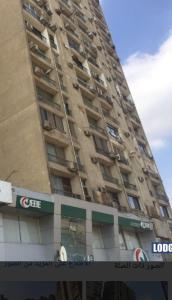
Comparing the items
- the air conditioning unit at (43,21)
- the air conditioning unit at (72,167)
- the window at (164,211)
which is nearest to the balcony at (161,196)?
the window at (164,211)

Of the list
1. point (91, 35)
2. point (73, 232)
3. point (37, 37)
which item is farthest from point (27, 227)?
point (91, 35)

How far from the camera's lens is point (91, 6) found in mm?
62812

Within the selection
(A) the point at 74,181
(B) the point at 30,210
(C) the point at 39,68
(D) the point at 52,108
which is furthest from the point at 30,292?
(C) the point at 39,68

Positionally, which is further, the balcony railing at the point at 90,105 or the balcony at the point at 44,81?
the balcony railing at the point at 90,105

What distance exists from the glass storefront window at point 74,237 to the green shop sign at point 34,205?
1.85 metres

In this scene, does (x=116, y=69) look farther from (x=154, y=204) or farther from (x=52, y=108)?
(x=52, y=108)

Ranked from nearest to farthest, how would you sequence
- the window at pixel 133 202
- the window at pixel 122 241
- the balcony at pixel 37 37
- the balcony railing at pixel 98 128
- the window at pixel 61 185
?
the window at pixel 61 185, the window at pixel 122 241, the balcony at pixel 37 37, the window at pixel 133 202, the balcony railing at pixel 98 128

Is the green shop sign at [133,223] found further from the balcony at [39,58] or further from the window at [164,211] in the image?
the balcony at [39,58]

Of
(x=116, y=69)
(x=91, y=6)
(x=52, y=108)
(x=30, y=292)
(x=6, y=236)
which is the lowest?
(x=30, y=292)

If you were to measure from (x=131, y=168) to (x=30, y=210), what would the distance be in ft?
64.7

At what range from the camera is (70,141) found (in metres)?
32.2

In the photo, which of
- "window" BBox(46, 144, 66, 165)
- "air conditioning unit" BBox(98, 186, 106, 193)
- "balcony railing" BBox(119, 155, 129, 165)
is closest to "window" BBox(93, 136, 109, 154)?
"balcony railing" BBox(119, 155, 129, 165)

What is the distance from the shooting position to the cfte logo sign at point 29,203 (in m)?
23.2

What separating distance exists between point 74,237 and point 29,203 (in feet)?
16.5
